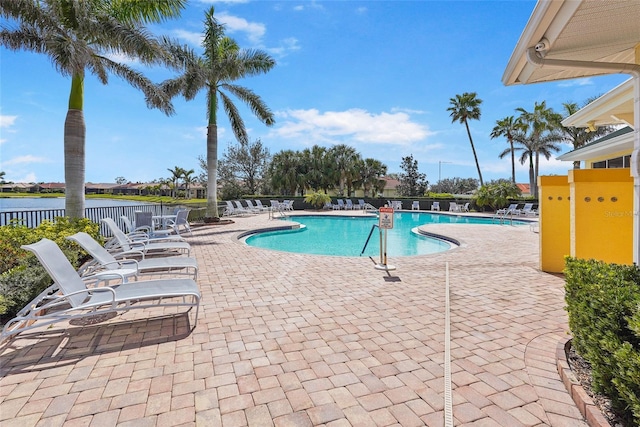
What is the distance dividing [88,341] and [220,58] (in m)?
15.5

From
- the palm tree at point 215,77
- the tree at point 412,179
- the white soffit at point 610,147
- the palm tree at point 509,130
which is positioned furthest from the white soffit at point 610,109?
the tree at point 412,179

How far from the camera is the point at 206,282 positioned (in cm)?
582

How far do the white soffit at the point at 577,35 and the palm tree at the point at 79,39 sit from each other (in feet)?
31.1

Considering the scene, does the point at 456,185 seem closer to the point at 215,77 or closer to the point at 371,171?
the point at 371,171

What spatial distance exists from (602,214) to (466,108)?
107 feet

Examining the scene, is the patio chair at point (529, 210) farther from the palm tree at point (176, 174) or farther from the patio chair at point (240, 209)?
the palm tree at point (176, 174)

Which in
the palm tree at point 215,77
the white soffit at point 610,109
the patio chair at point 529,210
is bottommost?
the patio chair at point 529,210

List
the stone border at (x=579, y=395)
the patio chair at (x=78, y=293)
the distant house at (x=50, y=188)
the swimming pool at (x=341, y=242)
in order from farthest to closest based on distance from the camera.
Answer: the distant house at (x=50, y=188) < the swimming pool at (x=341, y=242) < the patio chair at (x=78, y=293) < the stone border at (x=579, y=395)

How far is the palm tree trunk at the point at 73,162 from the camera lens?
9008mm

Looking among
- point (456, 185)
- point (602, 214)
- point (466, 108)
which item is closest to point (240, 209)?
point (602, 214)

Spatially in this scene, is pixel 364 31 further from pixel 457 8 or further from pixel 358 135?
pixel 358 135

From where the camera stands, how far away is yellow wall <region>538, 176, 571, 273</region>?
6.54 m

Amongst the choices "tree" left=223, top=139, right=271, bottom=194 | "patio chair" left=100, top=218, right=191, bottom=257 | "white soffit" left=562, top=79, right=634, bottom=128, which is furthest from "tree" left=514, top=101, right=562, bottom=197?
"patio chair" left=100, top=218, right=191, bottom=257

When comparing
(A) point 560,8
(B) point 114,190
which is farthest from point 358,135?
(B) point 114,190
